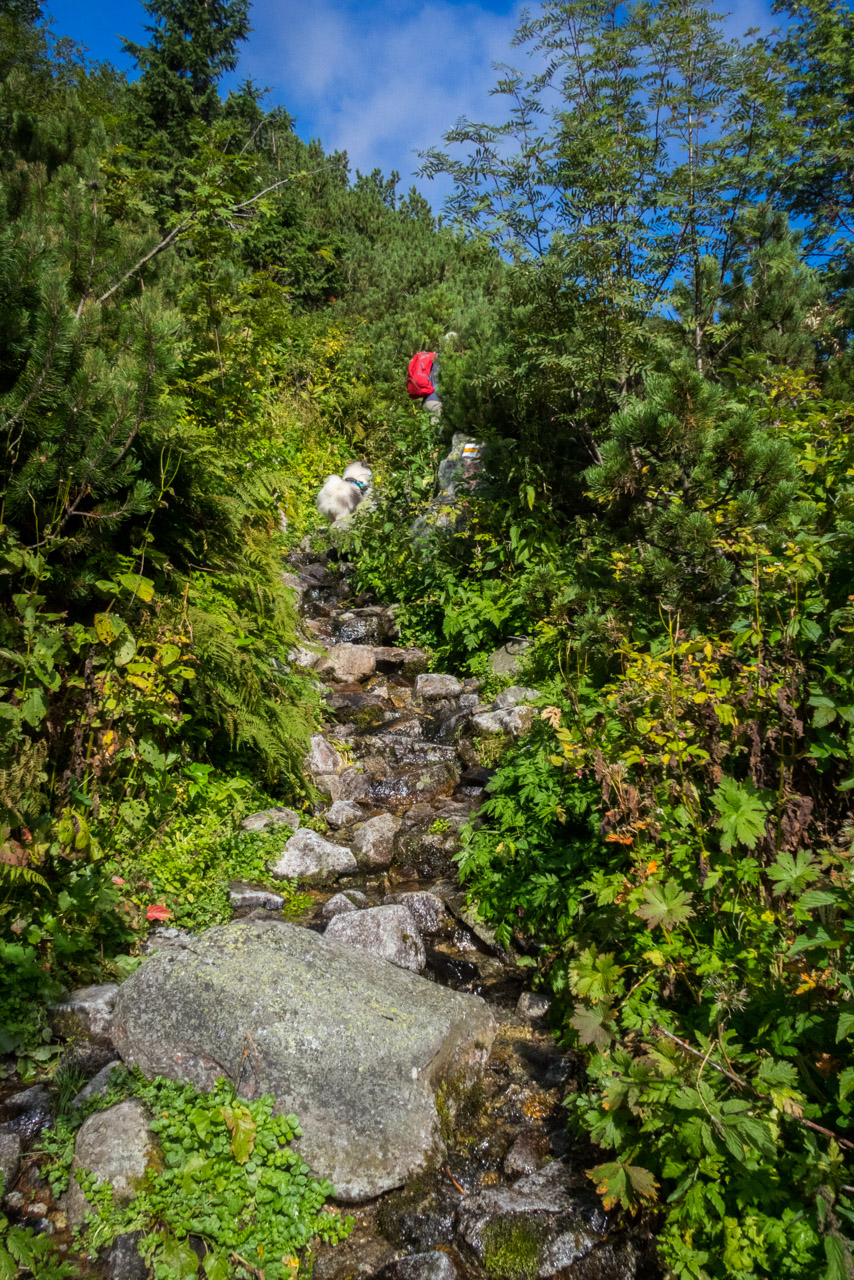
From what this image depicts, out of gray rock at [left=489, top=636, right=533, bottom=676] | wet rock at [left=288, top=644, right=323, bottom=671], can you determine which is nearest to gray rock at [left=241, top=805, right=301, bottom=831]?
wet rock at [left=288, top=644, right=323, bottom=671]

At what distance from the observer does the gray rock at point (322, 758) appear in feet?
19.5

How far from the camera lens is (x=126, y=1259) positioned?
228 cm

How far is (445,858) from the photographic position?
4918 mm

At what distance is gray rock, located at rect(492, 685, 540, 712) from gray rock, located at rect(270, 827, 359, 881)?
1920 millimetres

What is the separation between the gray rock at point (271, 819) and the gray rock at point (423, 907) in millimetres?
879

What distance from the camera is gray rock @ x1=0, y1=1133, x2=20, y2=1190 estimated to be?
249 cm

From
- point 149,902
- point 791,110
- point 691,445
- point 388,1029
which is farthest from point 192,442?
point 791,110

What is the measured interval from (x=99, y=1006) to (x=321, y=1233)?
129 centimetres

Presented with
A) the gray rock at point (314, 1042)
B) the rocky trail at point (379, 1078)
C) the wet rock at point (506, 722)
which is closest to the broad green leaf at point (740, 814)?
the rocky trail at point (379, 1078)

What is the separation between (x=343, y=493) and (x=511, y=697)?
678 cm

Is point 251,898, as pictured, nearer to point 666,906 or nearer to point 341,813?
point 341,813

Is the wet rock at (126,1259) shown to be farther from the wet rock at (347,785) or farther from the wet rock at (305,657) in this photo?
the wet rock at (305,657)

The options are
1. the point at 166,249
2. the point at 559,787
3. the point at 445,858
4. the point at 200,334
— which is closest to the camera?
the point at 559,787

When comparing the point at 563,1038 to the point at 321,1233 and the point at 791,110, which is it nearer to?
the point at 321,1233
